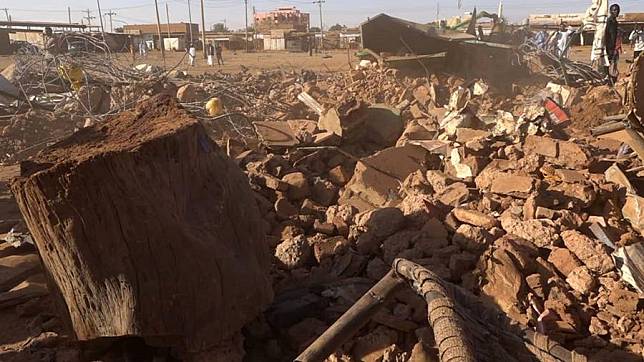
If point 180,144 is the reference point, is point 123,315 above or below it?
below

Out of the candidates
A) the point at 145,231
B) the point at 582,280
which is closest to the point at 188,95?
the point at 145,231

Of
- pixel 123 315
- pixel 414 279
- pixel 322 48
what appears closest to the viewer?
pixel 414 279

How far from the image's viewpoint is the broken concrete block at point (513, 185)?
4328 mm

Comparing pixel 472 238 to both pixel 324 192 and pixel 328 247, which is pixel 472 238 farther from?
pixel 324 192

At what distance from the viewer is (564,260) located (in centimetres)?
349

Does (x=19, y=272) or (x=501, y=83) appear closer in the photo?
(x=19, y=272)

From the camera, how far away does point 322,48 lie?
1505 inches

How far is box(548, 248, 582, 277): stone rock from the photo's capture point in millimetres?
3451

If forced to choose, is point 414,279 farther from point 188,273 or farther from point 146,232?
point 146,232

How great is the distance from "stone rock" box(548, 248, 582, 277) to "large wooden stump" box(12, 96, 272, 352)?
1951 mm

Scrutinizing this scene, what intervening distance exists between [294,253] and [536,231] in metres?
1.75

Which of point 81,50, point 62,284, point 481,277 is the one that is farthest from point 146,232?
point 81,50

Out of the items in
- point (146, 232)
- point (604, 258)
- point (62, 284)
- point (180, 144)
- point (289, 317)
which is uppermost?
point (180, 144)

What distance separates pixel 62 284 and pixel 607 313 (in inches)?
121
